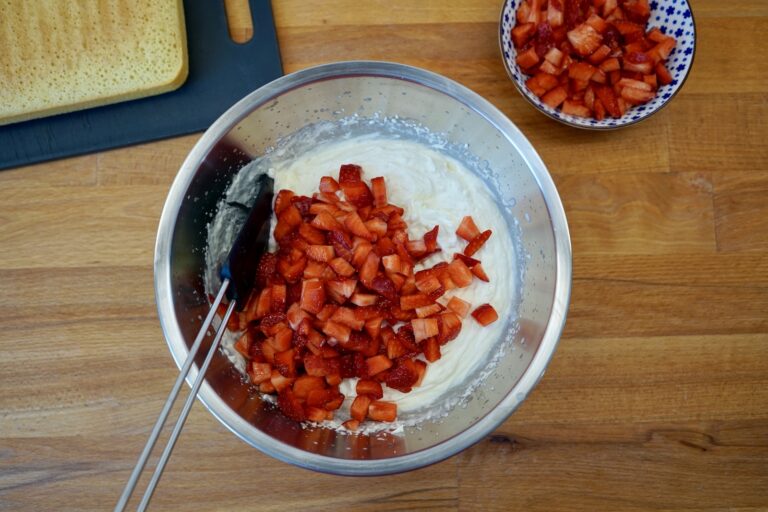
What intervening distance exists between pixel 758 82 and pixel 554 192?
87 cm

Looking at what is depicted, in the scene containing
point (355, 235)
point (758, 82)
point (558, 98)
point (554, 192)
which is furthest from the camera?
point (758, 82)

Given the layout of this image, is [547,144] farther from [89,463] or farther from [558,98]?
[89,463]

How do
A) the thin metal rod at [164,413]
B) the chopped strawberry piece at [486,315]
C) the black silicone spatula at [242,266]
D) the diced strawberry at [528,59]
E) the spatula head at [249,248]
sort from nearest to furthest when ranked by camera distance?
the thin metal rod at [164,413] < the black silicone spatula at [242,266] < the spatula head at [249,248] < the chopped strawberry piece at [486,315] < the diced strawberry at [528,59]

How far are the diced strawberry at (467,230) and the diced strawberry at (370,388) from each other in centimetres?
45

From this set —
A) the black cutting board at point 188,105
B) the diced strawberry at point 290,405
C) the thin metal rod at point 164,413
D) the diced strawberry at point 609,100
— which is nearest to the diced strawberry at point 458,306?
the diced strawberry at point 290,405

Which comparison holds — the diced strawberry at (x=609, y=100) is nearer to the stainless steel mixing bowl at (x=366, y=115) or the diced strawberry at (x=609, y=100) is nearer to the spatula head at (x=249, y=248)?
the stainless steel mixing bowl at (x=366, y=115)

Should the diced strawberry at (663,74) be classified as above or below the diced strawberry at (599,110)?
above

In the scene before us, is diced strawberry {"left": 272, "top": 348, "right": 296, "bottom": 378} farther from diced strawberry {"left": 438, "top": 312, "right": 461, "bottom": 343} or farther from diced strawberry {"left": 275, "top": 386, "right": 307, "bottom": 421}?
diced strawberry {"left": 438, "top": 312, "right": 461, "bottom": 343}

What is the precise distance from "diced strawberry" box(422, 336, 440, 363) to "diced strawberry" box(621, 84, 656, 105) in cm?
86

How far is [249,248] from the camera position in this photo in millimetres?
1548

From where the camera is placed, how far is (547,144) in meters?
1.77

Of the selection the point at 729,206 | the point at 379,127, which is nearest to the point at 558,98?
the point at 379,127

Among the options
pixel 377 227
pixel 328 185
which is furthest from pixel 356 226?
pixel 328 185

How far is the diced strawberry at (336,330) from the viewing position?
5.01ft
